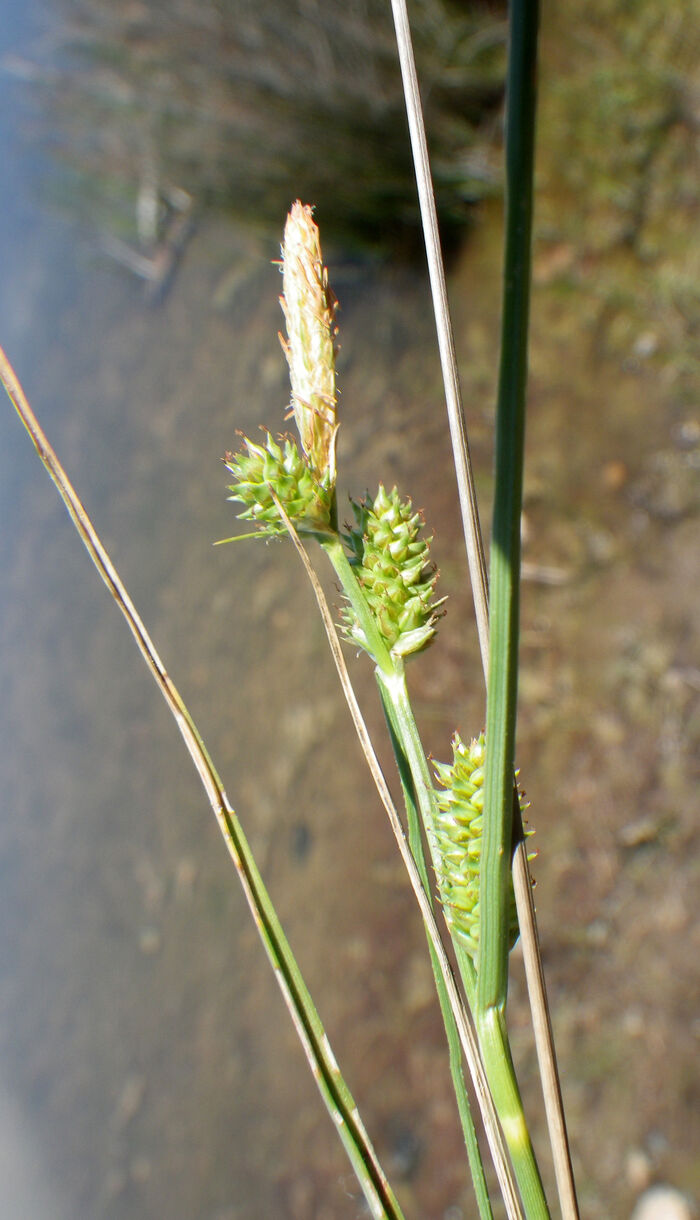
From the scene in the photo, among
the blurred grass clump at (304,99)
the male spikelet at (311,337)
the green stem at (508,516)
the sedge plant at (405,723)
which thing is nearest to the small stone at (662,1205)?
the sedge plant at (405,723)

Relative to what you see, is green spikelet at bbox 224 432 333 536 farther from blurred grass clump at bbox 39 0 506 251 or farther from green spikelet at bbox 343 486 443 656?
blurred grass clump at bbox 39 0 506 251

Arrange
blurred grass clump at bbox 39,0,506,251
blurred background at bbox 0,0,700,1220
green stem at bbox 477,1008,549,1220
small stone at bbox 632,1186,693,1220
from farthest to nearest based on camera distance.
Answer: blurred grass clump at bbox 39,0,506,251, blurred background at bbox 0,0,700,1220, small stone at bbox 632,1186,693,1220, green stem at bbox 477,1008,549,1220

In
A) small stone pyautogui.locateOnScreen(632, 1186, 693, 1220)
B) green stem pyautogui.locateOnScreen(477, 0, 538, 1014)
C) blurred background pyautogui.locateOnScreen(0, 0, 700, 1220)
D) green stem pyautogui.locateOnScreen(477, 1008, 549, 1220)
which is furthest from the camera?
blurred background pyautogui.locateOnScreen(0, 0, 700, 1220)

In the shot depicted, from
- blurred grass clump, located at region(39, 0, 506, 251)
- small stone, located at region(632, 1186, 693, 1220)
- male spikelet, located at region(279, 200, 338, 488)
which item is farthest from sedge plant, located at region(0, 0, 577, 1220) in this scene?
blurred grass clump, located at region(39, 0, 506, 251)

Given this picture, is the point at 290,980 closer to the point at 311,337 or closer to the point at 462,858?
the point at 462,858

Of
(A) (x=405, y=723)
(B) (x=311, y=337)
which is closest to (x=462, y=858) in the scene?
(A) (x=405, y=723)

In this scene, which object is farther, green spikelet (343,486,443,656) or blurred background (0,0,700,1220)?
blurred background (0,0,700,1220)

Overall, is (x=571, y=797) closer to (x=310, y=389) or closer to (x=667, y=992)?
(x=667, y=992)

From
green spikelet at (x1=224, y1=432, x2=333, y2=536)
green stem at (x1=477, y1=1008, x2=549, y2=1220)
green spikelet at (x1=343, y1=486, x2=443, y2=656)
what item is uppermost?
green spikelet at (x1=224, y1=432, x2=333, y2=536)
